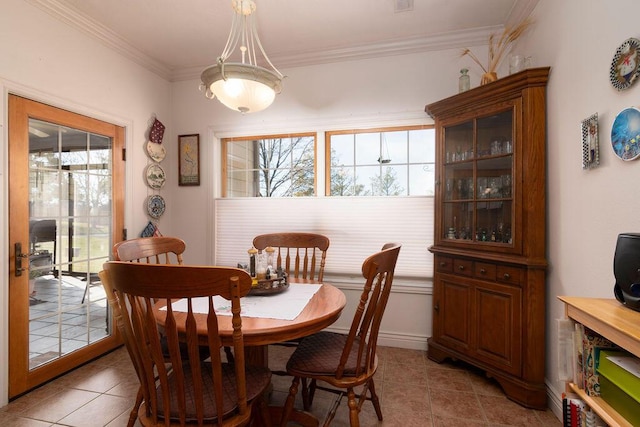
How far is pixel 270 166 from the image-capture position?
323 centimetres

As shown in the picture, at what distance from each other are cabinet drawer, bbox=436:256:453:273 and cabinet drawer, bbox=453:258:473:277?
0.12 feet

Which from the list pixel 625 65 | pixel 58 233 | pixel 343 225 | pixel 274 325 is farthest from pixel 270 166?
pixel 625 65

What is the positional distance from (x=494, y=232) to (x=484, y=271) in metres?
0.29

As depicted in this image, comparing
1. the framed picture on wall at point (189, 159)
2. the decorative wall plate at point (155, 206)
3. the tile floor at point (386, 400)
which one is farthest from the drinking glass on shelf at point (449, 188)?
the decorative wall plate at point (155, 206)

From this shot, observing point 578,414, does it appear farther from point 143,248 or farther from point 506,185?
point 143,248

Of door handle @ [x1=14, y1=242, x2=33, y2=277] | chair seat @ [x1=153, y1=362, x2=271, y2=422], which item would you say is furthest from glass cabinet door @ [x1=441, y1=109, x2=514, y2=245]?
door handle @ [x1=14, y1=242, x2=33, y2=277]

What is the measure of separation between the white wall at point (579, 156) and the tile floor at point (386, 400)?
1.34 ft

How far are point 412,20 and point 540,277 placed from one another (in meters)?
2.14

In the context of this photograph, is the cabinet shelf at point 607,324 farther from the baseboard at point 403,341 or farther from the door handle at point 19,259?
the door handle at point 19,259

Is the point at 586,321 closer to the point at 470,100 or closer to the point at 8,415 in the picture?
the point at 470,100

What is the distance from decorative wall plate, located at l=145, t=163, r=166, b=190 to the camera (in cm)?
313

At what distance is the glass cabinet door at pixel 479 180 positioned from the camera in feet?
6.88

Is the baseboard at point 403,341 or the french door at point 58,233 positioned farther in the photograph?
the baseboard at point 403,341

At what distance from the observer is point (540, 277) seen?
189 centimetres
